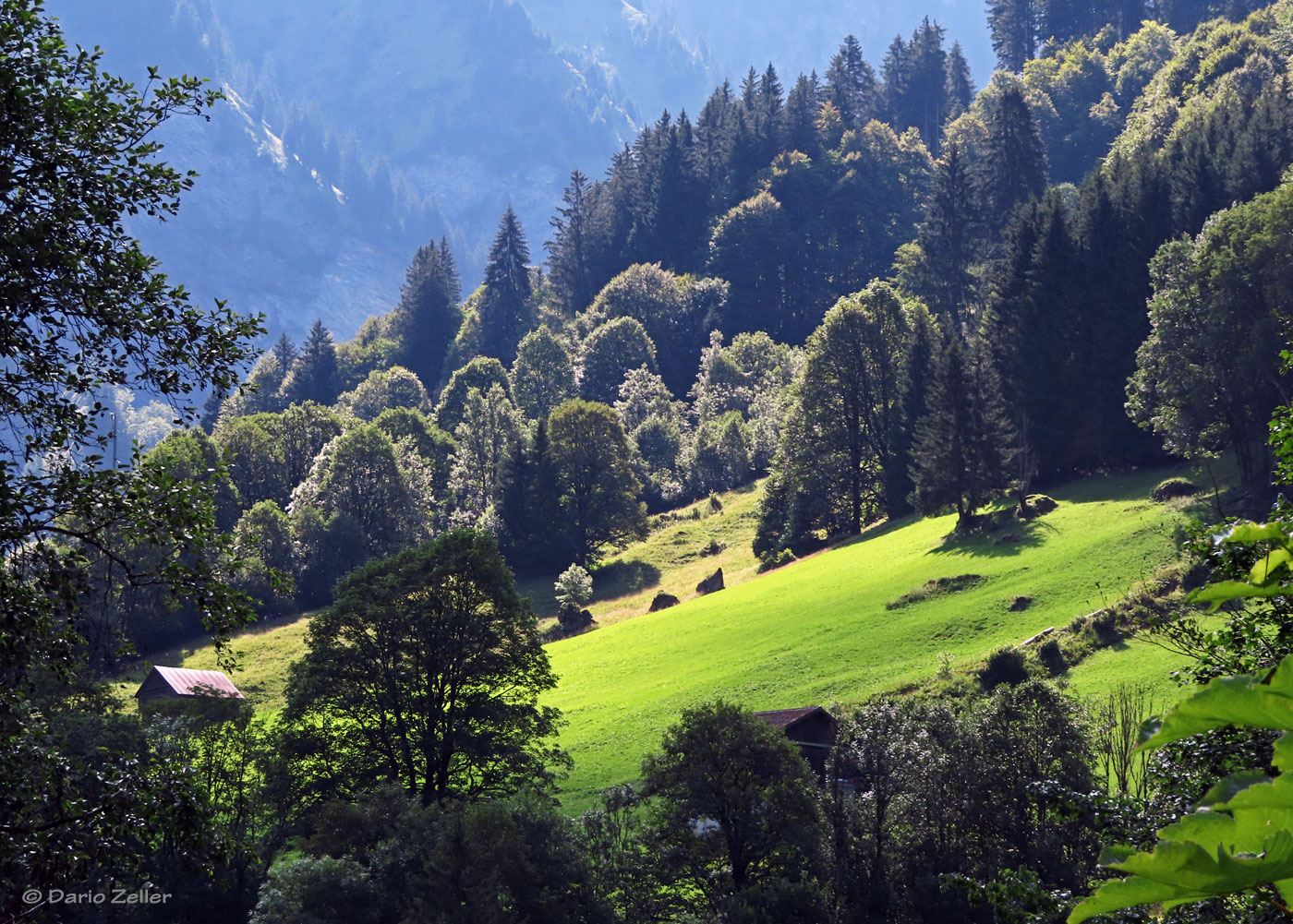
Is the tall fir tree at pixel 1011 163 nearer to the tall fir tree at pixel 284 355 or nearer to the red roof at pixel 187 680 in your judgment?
the red roof at pixel 187 680

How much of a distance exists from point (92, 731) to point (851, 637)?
31.6m

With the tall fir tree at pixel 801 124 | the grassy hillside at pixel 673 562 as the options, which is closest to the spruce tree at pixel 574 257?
the tall fir tree at pixel 801 124

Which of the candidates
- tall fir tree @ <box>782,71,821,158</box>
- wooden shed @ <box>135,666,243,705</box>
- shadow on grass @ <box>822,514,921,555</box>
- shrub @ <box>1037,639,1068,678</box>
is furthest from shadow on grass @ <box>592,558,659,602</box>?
tall fir tree @ <box>782,71,821,158</box>

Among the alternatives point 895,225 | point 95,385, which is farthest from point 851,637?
point 895,225

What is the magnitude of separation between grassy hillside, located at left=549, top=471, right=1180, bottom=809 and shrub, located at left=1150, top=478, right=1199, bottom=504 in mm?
957

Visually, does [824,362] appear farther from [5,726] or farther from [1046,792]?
[5,726]

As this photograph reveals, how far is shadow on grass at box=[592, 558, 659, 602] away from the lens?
264 feet

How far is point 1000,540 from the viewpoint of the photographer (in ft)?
186

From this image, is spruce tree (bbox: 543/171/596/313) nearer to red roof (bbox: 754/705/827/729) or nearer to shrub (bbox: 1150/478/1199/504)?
shrub (bbox: 1150/478/1199/504)

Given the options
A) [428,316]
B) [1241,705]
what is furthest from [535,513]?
[1241,705]

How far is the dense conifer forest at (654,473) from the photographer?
9.38 meters

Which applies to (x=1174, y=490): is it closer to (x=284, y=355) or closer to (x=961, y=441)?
(x=961, y=441)

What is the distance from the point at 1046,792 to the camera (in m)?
12.2

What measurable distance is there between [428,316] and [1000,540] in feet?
400
